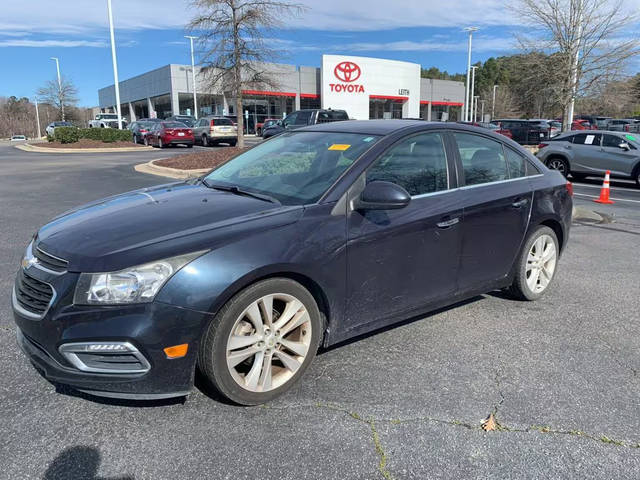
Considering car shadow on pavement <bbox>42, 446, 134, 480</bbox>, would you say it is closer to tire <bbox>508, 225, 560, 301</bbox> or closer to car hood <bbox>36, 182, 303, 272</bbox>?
car hood <bbox>36, 182, 303, 272</bbox>

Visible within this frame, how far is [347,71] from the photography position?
1884 inches

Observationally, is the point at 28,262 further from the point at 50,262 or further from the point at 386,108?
the point at 386,108

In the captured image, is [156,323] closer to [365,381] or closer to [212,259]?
[212,259]

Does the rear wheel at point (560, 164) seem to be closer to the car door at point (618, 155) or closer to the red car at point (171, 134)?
the car door at point (618, 155)

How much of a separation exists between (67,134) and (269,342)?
2873 centimetres

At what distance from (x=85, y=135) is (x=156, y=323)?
28.8 metres

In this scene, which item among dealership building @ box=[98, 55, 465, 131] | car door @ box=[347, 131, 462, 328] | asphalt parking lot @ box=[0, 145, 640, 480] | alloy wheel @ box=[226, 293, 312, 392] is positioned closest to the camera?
asphalt parking lot @ box=[0, 145, 640, 480]

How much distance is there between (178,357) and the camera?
2.65m

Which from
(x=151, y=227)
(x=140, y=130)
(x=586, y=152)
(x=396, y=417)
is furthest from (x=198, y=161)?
(x=140, y=130)

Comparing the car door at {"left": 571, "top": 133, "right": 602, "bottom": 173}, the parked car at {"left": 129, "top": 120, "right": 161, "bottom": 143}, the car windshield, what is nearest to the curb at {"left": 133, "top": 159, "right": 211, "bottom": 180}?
the car windshield

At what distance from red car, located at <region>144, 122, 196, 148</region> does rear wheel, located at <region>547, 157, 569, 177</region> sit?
18.8 meters

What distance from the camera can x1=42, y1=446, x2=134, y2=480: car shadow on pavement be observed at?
2359 millimetres

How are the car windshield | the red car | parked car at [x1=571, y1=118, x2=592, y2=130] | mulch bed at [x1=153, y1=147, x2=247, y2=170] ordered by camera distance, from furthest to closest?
parked car at [x1=571, y1=118, x2=592, y2=130] < the red car < mulch bed at [x1=153, y1=147, x2=247, y2=170] < the car windshield

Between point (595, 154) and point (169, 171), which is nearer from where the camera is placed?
point (595, 154)
